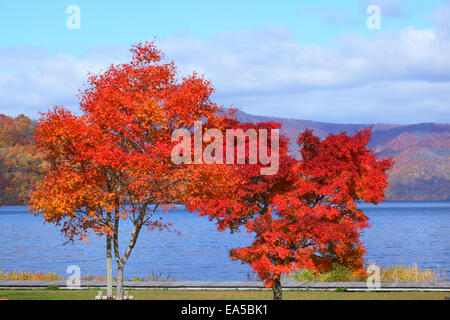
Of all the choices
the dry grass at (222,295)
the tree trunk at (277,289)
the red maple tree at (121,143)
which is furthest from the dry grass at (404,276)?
the red maple tree at (121,143)

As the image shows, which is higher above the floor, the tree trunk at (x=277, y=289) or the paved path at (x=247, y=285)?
the tree trunk at (x=277, y=289)

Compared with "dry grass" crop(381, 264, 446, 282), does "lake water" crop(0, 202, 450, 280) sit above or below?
below

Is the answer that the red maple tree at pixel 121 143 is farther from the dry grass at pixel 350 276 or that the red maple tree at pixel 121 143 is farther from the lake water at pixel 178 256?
the lake water at pixel 178 256

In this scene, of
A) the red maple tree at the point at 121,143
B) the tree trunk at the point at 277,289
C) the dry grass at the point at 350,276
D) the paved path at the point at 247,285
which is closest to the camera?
the red maple tree at the point at 121,143

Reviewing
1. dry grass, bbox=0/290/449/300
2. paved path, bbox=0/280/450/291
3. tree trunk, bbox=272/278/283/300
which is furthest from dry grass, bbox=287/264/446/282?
tree trunk, bbox=272/278/283/300

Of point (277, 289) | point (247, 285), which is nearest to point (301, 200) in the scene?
point (277, 289)

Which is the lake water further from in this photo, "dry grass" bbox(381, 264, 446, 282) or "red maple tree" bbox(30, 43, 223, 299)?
"red maple tree" bbox(30, 43, 223, 299)

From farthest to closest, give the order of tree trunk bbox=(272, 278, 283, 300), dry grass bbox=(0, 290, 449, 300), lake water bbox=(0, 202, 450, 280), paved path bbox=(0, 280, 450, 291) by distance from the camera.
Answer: lake water bbox=(0, 202, 450, 280) → paved path bbox=(0, 280, 450, 291) → dry grass bbox=(0, 290, 449, 300) → tree trunk bbox=(272, 278, 283, 300)

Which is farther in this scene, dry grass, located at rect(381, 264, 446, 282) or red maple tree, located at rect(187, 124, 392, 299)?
dry grass, located at rect(381, 264, 446, 282)

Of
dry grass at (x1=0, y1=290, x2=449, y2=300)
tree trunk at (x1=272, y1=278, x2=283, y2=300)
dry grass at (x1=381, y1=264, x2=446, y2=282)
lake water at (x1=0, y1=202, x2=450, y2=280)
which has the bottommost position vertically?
lake water at (x1=0, y1=202, x2=450, y2=280)

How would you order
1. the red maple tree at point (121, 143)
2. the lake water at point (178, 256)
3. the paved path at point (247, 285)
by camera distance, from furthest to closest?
the lake water at point (178, 256)
the paved path at point (247, 285)
the red maple tree at point (121, 143)

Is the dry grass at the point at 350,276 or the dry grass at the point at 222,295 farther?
the dry grass at the point at 350,276

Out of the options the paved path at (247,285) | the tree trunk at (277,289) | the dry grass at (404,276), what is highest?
the tree trunk at (277,289)

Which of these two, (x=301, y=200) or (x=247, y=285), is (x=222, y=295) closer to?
(x=247, y=285)
